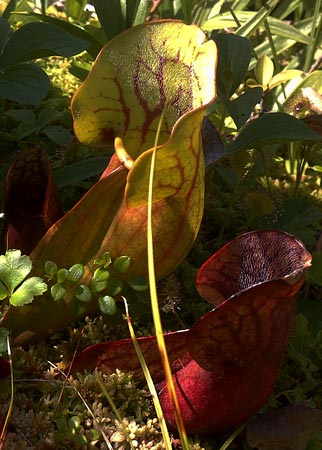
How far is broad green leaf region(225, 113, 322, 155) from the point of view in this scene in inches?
50.2

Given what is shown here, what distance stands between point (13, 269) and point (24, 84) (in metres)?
0.43

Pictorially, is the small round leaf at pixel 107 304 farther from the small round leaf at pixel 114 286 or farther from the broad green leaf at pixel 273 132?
the broad green leaf at pixel 273 132

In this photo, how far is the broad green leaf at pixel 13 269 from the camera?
108 centimetres

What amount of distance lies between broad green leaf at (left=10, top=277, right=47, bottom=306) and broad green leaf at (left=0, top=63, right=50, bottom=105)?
1.27ft

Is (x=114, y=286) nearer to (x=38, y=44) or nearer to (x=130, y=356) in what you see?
(x=130, y=356)

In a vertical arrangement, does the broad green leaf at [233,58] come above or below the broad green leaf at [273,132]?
above

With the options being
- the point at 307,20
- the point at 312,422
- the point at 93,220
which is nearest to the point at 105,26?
the point at 93,220

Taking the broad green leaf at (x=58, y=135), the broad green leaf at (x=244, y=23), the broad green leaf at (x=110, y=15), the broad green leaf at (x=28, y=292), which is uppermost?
the broad green leaf at (x=110, y=15)

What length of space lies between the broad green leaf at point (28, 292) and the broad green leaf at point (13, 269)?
0.05ft

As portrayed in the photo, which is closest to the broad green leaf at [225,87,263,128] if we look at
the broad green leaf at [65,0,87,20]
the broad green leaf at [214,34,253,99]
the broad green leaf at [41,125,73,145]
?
the broad green leaf at [214,34,253,99]

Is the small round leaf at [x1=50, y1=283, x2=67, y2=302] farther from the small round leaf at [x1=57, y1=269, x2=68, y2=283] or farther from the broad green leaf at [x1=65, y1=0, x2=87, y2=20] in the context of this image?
the broad green leaf at [x1=65, y1=0, x2=87, y2=20]

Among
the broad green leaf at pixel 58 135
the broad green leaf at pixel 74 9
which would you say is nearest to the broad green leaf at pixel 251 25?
the broad green leaf at pixel 74 9

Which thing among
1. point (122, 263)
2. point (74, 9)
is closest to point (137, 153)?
point (122, 263)

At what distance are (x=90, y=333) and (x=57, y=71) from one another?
1.15 meters
